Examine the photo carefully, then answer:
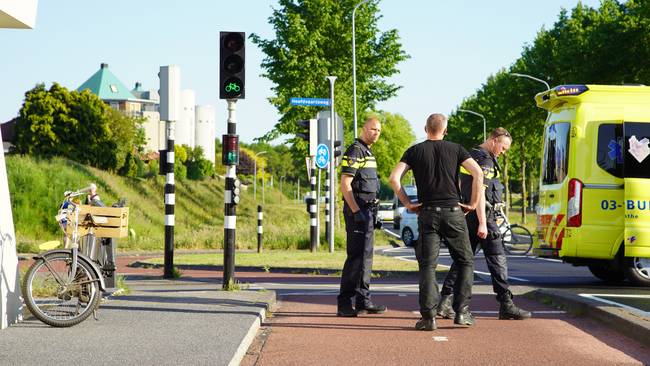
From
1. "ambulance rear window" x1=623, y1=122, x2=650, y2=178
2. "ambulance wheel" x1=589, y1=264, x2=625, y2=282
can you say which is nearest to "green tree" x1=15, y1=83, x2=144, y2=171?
"ambulance wheel" x1=589, y1=264, x2=625, y2=282

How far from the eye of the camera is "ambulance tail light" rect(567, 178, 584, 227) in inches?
523

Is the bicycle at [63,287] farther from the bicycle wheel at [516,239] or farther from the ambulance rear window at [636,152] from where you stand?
the bicycle wheel at [516,239]

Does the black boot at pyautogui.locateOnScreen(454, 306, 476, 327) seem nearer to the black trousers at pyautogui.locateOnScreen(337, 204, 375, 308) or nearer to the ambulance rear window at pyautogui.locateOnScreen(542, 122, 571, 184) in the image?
the black trousers at pyautogui.locateOnScreen(337, 204, 375, 308)

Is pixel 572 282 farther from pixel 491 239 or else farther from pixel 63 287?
pixel 63 287

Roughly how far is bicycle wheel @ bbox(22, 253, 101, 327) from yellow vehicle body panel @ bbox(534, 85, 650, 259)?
696 centimetres

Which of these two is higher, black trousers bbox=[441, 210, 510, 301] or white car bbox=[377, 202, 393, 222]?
white car bbox=[377, 202, 393, 222]

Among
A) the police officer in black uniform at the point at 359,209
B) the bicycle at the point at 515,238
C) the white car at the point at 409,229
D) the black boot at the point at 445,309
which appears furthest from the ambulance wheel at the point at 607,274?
the white car at the point at 409,229

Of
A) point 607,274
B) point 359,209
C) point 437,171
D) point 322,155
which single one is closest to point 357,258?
point 359,209

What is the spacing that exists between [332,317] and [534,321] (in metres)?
2.04

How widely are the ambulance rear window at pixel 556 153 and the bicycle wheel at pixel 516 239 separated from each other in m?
10.8

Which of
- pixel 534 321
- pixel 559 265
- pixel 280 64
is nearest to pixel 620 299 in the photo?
pixel 534 321

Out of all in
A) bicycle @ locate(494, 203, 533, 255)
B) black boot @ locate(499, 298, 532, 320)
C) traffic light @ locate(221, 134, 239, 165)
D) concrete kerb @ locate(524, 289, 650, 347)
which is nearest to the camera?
concrete kerb @ locate(524, 289, 650, 347)

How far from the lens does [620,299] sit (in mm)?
11688

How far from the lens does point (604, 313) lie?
971cm
